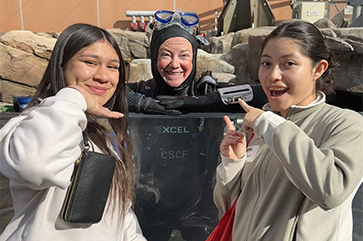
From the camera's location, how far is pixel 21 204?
3.66 ft

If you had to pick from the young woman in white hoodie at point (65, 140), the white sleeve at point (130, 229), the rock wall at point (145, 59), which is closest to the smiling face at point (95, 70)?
the young woman in white hoodie at point (65, 140)

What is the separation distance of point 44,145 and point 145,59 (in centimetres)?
638

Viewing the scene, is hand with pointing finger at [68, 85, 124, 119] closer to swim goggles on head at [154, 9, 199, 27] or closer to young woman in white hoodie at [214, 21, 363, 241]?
young woman in white hoodie at [214, 21, 363, 241]

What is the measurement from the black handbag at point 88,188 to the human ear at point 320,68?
0.87m

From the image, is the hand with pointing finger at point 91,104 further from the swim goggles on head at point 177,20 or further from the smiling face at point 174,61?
the swim goggles on head at point 177,20

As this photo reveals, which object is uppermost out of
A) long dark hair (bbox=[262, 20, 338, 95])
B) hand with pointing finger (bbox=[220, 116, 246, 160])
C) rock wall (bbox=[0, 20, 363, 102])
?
long dark hair (bbox=[262, 20, 338, 95])

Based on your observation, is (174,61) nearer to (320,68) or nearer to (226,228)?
(320,68)

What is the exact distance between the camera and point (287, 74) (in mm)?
1253

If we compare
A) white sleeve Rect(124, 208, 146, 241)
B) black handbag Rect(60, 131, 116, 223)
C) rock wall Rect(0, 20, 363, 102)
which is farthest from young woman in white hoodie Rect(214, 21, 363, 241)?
rock wall Rect(0, 20, 363, 102)

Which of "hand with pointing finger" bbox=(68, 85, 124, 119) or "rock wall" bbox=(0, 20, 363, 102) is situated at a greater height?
"hand with pointing finger" bbox=(68, 85, 124, 119)

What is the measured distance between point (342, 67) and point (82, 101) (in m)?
3.51

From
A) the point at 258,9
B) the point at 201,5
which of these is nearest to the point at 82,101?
the point at 258,9

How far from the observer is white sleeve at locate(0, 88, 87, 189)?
3.02 ft

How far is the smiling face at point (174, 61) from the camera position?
2490 millimetres
